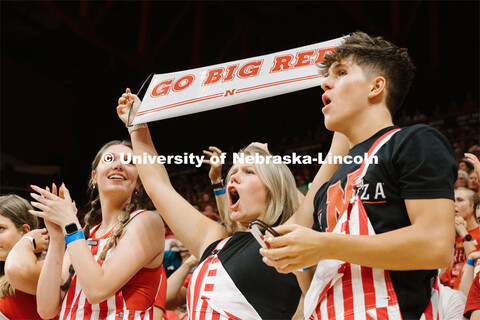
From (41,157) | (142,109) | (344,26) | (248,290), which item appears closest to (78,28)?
(41,157)

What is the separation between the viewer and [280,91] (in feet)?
6.03

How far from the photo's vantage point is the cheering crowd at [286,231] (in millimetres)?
1129

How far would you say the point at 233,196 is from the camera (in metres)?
2.12

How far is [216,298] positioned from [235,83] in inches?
31.1

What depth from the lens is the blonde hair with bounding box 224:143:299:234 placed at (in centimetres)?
200

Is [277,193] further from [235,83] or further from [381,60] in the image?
[381,60]

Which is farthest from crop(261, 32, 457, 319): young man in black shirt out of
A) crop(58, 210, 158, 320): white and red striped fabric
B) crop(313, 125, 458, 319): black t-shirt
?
crop(58, 210, 158, 320): white and red striped fabric

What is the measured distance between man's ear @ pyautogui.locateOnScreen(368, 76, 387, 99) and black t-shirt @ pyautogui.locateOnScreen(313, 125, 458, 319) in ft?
0.56

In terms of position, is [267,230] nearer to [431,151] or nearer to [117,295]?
[431,151]

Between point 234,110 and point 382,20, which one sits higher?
point 382,20

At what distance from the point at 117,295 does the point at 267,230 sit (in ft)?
3.62

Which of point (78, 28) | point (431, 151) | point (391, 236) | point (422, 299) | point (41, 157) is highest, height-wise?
point (78, 28)

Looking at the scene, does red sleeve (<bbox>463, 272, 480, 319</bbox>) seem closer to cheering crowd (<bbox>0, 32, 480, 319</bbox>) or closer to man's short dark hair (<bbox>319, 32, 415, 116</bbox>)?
cheering crowd (<bbox>0, 32, 480, 319</bbox>)

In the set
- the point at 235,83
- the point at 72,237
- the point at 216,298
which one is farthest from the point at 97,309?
the point at 235,83
